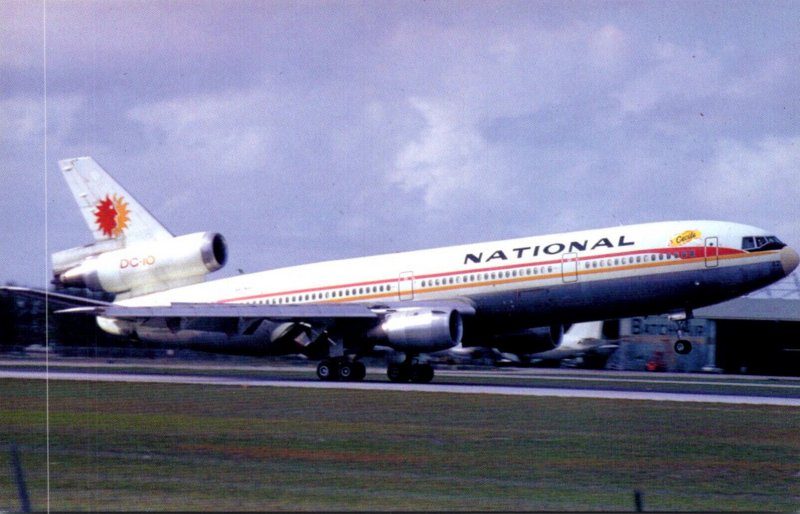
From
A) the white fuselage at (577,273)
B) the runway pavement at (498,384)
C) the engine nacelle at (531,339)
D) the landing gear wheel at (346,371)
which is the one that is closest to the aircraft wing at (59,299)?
the runway pavement at (498,384)

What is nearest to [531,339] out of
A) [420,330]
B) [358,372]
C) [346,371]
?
[420,330]

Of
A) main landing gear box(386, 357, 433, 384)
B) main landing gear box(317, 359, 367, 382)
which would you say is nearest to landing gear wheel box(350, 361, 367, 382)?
main landing gear box(317, 359, 367, 382)

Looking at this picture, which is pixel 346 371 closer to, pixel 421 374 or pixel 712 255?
pixel 421 374

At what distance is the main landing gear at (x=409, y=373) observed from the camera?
38781 millimetres

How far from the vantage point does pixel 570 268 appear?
37.2m

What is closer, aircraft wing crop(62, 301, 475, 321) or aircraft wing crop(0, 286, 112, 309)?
aircraft wing crop(0, 286, 112, 309)

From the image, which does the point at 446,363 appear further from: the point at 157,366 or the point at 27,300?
the point at 27,300

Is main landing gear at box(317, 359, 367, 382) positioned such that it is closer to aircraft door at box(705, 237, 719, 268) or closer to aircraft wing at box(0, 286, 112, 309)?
aircraft wing at box(0, 286, 112, 309)

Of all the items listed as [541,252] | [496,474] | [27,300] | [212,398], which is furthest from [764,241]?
Result: [27,300]

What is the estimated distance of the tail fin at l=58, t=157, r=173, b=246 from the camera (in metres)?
42.0

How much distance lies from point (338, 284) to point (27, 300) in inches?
431

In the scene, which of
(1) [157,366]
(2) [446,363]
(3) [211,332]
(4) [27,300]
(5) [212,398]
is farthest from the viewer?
(2) [446,363]

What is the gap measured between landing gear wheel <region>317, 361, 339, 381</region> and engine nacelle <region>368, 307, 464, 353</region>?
2186 mm

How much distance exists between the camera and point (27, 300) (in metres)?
38.4
